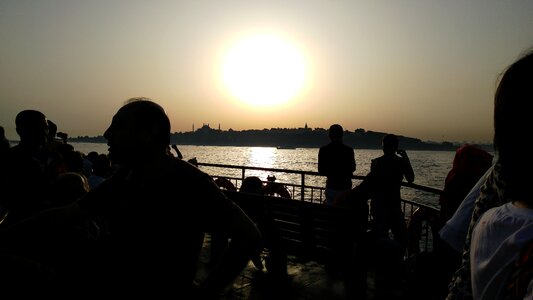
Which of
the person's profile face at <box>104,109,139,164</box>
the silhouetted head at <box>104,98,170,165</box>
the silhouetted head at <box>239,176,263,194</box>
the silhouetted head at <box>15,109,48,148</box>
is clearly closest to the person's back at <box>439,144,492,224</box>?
the silhouetted head at <box>104,98,170,165</box>

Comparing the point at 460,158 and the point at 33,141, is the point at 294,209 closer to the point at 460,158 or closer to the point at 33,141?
the point at 460,158

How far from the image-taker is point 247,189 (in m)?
6.61

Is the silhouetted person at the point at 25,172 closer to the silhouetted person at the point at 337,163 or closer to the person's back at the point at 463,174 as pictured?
the person's back at the point at 463,174

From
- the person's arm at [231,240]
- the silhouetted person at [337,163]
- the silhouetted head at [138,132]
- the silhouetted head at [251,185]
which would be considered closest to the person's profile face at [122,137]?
the silhouetted head at [138,132]

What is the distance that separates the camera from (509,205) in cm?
119

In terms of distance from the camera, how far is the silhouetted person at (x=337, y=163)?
7223 mm

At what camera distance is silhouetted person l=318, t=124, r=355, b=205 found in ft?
23.7

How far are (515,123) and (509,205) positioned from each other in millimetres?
260

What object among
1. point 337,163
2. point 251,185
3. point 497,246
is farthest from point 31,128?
point 337,163

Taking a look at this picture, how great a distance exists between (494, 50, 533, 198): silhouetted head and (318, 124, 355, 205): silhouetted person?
6.01m

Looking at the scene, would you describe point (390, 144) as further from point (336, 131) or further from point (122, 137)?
point (122, 137)

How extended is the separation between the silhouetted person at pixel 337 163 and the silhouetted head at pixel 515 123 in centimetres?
601

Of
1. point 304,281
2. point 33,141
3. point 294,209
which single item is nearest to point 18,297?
point 33,141

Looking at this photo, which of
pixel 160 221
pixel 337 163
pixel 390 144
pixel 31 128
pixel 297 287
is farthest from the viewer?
pixel 337 163
